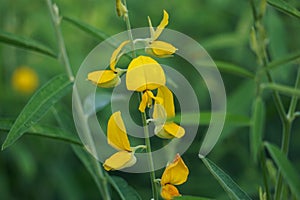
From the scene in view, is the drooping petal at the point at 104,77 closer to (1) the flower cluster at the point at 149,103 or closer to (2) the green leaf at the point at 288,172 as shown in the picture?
(1) the flower cluster at the point at 149,103

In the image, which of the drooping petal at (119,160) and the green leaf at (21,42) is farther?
the green leaf at (21,42)

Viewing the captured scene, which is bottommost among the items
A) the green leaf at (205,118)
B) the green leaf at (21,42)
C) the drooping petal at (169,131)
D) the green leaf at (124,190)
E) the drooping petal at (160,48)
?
the green leaf at (124,190)

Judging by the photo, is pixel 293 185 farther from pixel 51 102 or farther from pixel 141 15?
pixel 141 15

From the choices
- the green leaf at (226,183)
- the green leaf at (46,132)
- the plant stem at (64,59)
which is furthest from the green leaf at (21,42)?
the green leaf at (226,183)

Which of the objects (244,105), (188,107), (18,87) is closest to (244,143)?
(244,105)

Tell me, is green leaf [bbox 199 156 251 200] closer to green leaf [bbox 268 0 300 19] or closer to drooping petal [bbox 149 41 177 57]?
drooping petal [bbox 149 41 177 57]

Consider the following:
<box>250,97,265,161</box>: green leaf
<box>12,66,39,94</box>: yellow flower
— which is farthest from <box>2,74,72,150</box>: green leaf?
<box>12,66,39,94</box>: yellow flower
